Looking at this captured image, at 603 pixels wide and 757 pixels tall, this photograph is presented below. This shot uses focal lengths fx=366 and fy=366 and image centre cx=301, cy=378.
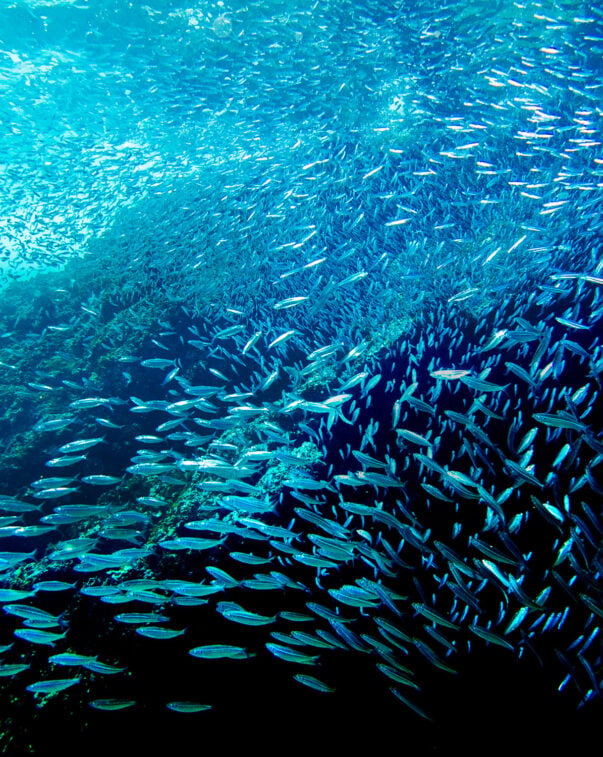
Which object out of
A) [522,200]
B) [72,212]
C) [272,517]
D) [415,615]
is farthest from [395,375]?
[72,212]

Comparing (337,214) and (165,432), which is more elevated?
(337,214)

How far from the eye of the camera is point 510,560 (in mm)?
2748

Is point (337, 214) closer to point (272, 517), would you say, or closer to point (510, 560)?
point (272, 517)

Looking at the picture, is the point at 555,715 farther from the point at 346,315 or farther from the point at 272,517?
the point at 346,315

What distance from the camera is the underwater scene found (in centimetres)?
318

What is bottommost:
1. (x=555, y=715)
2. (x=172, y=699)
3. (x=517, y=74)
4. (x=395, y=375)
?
(x=172, y=699)

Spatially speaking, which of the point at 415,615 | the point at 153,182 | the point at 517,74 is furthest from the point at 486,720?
the point at 517,74

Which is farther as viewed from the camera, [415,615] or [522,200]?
[522,200]

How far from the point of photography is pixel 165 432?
8.00 m

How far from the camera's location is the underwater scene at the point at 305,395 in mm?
3176

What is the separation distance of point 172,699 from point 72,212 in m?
20.3

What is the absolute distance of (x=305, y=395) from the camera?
24.6ft

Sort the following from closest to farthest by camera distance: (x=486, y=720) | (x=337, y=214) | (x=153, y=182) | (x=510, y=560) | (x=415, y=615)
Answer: (x=510, y=560) < (x=486, y=720) < (x=415, y=615) < (x=337, y=214) < (x=153, y=182)

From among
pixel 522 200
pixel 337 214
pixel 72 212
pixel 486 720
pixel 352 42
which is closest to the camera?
pixel 486 720
